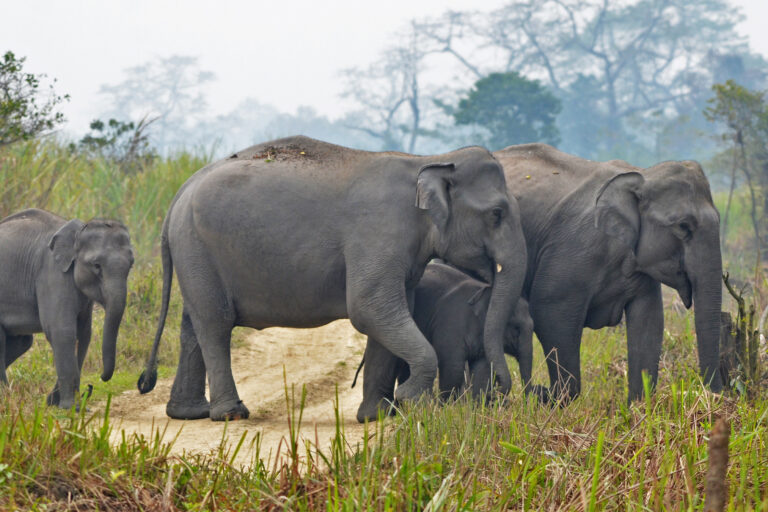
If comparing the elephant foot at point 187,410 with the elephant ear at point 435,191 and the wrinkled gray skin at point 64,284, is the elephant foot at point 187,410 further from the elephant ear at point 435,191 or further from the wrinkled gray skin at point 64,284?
the elephant ear at point 435,191

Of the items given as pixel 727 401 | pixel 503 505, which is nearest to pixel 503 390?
pixel 727 401

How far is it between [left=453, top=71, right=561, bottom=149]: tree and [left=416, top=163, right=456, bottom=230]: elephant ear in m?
36.9

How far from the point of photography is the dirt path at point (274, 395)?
5359mm

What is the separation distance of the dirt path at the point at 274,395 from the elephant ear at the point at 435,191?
3.85 feet

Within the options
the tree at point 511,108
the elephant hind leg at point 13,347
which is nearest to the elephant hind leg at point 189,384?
the elephant hind leg at point 13,347

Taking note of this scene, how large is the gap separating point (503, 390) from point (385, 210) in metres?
1.18

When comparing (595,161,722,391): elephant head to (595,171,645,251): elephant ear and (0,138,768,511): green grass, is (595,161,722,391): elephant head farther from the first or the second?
(0,138,768,511): green grass

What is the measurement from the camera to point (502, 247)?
5.65 metres

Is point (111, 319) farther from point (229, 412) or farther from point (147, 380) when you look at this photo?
point (229, 412)

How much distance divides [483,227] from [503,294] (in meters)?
0.39

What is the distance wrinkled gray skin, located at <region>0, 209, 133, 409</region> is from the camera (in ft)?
20.3

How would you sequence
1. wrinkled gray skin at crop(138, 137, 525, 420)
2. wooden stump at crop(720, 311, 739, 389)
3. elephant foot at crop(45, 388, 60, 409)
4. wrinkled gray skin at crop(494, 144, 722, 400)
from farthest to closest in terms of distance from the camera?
elephant foot at crop(45, 388, 60, 409), wooden stump at crop(720, 311, 739, 389), wrinkled gray skin at crop(494, 144, 722, 400), wrinkled gray skin at crop(138, 137, 525, 420)

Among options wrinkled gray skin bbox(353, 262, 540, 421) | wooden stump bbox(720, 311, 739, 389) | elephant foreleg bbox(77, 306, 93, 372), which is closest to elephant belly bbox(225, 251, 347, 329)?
wrinkled gray skin bbox(353, 262, 540, 421)

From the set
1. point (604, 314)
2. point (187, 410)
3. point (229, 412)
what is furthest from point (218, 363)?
point (604, 314)
